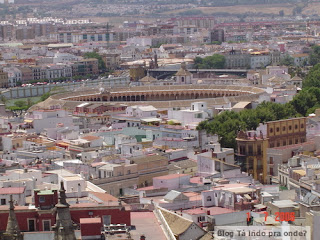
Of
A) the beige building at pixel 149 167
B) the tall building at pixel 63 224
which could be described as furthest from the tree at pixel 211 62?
the tall building at pixel 63 224

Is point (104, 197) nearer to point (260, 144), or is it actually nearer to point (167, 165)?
point (167, 165)

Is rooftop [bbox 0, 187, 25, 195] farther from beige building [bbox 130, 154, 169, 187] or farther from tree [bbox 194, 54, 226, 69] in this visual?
tree [bbox 194, 54, 226, 69]

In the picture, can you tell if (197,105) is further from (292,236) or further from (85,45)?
(85,45)

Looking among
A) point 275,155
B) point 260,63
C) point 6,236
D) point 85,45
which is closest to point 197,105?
point 275,155

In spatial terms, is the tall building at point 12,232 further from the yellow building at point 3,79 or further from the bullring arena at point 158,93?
the yellow building at point 3,79

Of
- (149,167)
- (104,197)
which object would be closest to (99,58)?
(149,167)
